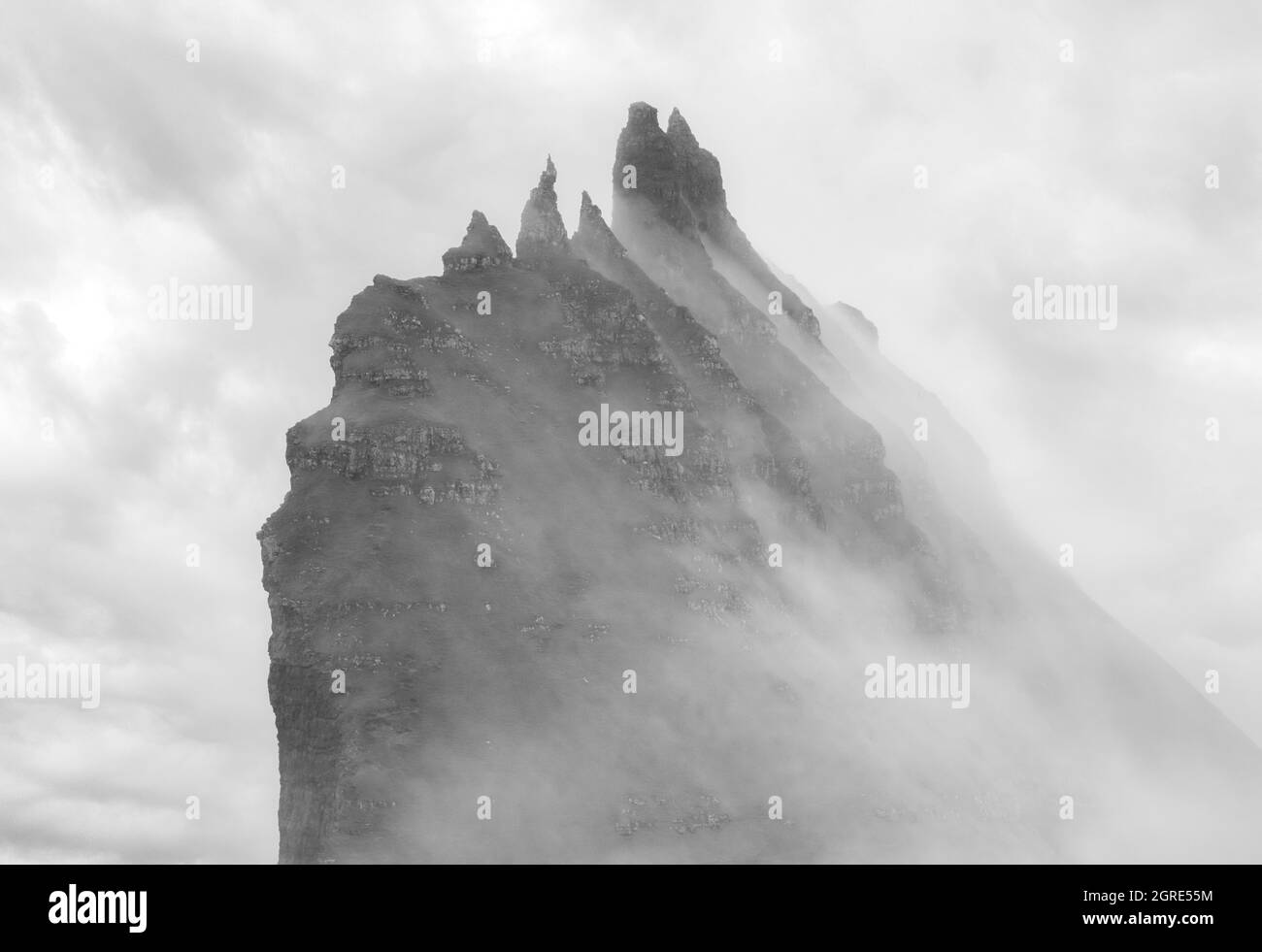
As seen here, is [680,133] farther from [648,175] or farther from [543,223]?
[543,223]

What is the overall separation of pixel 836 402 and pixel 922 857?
5584cm

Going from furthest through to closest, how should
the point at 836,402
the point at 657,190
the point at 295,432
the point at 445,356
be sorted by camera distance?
the point at 657,190 < the point at 836,402 < the point at 445,356 < the point at 295,432

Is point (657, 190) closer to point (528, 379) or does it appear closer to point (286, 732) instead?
point (528, 379)

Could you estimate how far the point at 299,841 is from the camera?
307 ft

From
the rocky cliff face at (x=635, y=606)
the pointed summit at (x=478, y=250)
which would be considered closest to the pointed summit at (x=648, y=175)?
the rocky cliff face at (x=635, y=606)

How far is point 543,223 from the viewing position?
468ft

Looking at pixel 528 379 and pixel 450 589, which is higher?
pixel 528 379

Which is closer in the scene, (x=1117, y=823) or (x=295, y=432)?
(x=295, y=432)

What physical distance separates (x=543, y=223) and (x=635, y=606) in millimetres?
50397

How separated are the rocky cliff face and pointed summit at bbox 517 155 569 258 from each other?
1.04ft

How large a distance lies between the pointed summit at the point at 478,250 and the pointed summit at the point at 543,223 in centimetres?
334

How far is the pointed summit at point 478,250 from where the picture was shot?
135 meters
